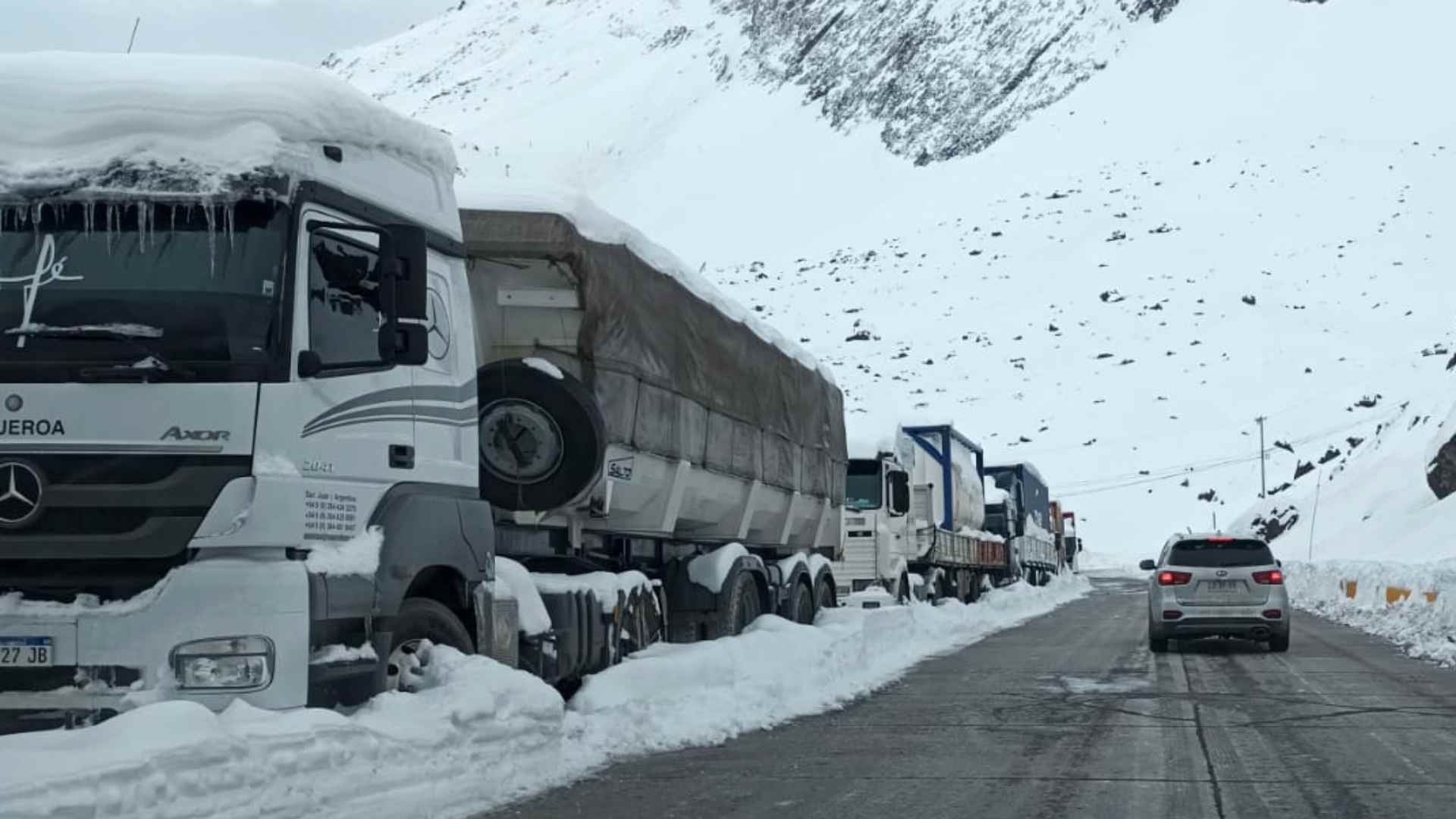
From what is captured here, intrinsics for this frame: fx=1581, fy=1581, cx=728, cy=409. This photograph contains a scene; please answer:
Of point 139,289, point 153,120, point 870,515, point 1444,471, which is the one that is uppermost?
point 153,120

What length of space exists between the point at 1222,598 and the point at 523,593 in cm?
1225

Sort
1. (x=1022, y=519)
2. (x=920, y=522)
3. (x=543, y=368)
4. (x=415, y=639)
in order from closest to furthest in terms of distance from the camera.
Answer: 1. (x=415, y=639)
2. (x=543, y=368)
3. (x=920, y=522)
4. (x=1022, y=519)

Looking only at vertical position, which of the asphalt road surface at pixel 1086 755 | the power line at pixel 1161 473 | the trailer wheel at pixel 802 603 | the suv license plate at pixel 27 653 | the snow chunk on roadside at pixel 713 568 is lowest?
the asphalt road surface at pixel 1086 755

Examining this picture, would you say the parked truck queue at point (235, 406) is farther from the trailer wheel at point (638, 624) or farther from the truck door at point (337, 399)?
the trailer wheel at point (638, 624)

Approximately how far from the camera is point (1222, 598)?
769 inches

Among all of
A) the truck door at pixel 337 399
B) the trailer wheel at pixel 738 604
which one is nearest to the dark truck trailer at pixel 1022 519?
the trailer wheel at pixel 738 604

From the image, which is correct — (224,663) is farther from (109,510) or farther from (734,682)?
(734,682)

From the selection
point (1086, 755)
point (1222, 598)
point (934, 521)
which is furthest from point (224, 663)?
point (934, 521)

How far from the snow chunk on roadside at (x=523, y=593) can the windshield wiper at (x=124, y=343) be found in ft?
9.75

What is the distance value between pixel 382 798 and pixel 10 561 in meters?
1.87

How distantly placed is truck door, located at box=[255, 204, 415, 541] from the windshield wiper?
395 mm

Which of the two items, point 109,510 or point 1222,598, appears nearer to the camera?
point 109,510

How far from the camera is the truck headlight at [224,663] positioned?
653 cm

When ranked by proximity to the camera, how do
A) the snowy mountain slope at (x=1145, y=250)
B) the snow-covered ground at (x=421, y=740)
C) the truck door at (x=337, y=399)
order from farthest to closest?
the snowy mountain slope at (x=1145, y=250), the truck door at (x=337, y=399), the snow-covered ground at (x=421, y=740)
